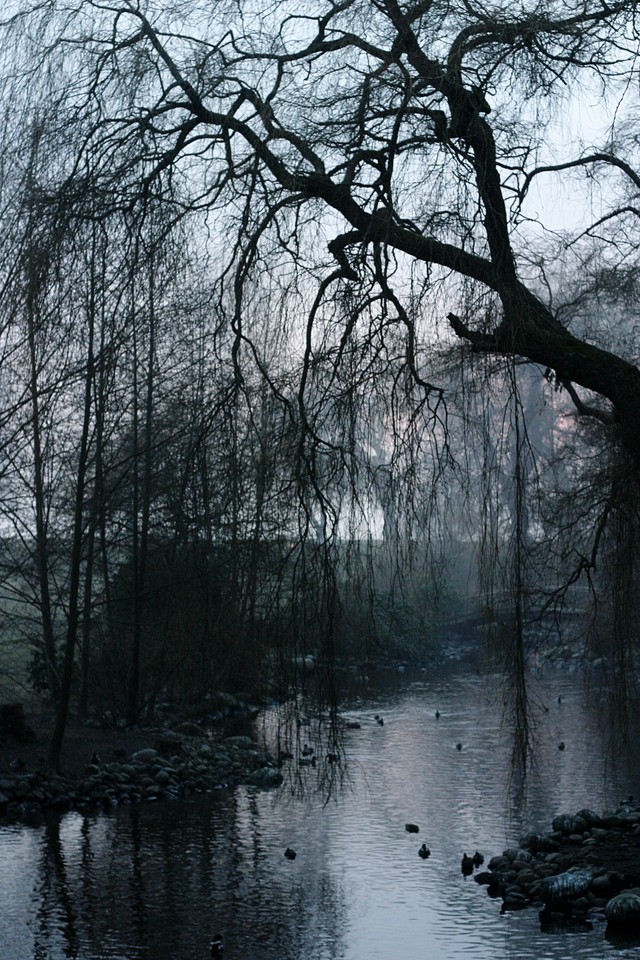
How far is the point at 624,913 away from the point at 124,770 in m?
5.70

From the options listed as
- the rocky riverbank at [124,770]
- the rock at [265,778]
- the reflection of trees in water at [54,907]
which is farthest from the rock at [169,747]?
the reflection of trees in water at [54,907]

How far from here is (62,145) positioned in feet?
14.1

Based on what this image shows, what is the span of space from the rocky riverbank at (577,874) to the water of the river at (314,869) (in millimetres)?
177

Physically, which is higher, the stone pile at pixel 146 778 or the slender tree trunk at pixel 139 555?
the slender tree trunk at pixel 139 555

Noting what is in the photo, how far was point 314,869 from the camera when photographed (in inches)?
301

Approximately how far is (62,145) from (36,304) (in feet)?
2.07

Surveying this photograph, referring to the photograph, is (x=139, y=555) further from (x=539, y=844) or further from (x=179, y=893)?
(x=539, y=844)

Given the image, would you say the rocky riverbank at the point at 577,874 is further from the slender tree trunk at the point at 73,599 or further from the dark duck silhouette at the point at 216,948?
the slender tree trunk at the point at 73,599

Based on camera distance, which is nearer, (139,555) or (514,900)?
(514,900)

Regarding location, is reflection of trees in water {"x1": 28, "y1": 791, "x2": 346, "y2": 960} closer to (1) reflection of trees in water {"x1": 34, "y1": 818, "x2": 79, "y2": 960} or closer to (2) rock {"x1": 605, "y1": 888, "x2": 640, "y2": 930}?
(1) reflection of trees in water {"x1": 34, "y1": 818, "x2": 79, "y2": 960}

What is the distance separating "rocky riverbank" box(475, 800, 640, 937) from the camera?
6789 mm

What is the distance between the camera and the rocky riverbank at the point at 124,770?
9.98 metres

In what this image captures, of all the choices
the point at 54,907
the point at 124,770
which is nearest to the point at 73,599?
the point at 124,770

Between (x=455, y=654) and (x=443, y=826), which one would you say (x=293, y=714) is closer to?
(x=443, y=826)
